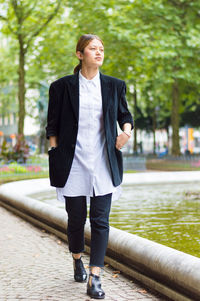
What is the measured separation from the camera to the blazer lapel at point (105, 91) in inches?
176

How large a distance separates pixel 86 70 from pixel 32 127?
2062 inches

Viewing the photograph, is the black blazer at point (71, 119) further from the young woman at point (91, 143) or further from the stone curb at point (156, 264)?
the stone curb at point (156, 264)

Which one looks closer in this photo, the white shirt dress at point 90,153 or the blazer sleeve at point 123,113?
the white shirt dress at point 90,153

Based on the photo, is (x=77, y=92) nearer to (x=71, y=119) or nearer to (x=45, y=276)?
(x=71, y=119)

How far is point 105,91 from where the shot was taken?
14.8 feet

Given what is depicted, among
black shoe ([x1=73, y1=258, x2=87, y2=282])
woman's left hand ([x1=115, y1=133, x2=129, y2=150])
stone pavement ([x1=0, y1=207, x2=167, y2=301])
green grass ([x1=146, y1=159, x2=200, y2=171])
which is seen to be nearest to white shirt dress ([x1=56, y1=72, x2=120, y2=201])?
woman's left hand ([x1=115, y1=133, x2=129, y2=150])

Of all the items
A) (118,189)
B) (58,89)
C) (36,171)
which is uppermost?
(58,89)

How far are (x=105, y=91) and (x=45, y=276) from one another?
177 centimetres

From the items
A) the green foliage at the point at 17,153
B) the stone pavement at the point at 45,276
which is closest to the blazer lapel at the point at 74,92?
the stone pavement at the point at 45,276

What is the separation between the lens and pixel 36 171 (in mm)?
21328

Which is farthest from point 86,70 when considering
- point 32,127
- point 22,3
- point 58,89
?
point 32,127

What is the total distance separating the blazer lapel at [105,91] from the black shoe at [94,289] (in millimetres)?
1253

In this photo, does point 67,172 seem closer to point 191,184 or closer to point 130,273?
point 130,273

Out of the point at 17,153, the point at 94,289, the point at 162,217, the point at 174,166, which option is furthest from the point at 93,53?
the point at 174,166
